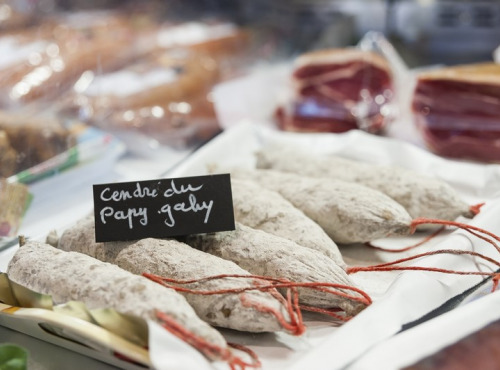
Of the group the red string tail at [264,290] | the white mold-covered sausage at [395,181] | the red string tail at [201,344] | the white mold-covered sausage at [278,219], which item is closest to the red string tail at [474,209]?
the white mold-covered sausage at [395,181]

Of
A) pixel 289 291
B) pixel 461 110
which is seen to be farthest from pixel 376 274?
pixel 461 110

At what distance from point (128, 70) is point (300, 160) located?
4.39ft

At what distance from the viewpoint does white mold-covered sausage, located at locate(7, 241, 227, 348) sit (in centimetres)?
120

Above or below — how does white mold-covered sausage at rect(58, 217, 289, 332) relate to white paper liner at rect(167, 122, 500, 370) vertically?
above

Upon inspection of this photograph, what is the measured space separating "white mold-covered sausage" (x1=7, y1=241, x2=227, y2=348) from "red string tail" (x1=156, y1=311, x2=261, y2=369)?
0.04ft

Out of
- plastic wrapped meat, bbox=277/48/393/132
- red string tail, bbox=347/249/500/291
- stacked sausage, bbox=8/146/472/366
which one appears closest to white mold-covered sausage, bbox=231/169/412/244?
stacked sausage, bbox=8/146/472/366

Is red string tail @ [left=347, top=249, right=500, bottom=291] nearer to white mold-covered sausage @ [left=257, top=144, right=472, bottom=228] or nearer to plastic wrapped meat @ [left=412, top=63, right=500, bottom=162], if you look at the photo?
white mold-covered sausage @ [left=257, top=144, right=472, bottom=228]

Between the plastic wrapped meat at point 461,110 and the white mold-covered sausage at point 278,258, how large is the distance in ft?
3.95

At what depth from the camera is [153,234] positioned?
149 centimetres

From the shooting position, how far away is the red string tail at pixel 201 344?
1163mm

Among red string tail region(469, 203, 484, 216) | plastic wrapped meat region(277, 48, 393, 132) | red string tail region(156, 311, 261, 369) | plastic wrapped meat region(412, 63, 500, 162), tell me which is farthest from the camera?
plastic wrapped meat region(277, 48, 393, 132)

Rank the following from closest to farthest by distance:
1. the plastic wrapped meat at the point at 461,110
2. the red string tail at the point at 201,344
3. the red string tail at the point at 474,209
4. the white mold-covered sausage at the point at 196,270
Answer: the red string tail at the point at 201,344
the white mold-covered sausage at the point at 196,270
the red string tail at the point at 474,209
the plastic wrapped meat at the point at 461,110

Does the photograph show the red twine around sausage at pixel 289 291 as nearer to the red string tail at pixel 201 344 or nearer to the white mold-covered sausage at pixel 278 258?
the white mold-covered sausage at pixel 278 258

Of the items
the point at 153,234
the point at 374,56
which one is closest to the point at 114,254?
the point at 153,234
